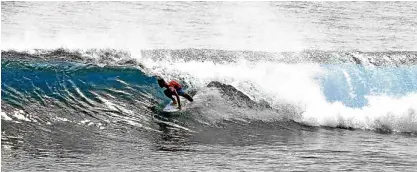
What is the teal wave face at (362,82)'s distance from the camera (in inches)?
864

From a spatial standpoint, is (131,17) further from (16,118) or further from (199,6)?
(16,118)

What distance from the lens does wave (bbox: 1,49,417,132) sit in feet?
60.0

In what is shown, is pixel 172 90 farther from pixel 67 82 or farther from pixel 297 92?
pixel 297 92

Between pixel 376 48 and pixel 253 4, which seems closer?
pixel 376 48

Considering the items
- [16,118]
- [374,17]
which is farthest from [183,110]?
[374,17]

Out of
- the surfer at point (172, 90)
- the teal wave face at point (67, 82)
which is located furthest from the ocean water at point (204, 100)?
the surfer at point (172, 90)

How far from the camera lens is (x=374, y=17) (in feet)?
132

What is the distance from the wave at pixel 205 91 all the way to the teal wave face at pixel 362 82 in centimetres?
3

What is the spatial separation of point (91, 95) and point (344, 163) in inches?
317

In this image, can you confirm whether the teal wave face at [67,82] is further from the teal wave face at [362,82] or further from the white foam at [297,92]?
the teal wave face at [362,82]

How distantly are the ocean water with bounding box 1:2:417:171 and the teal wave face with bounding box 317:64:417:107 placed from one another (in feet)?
0.17

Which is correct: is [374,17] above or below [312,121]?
above

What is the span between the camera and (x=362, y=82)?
2348 cm

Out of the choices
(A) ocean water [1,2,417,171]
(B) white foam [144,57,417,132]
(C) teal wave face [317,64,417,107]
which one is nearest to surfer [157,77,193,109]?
(A) ocean water [1,2,417,171]
